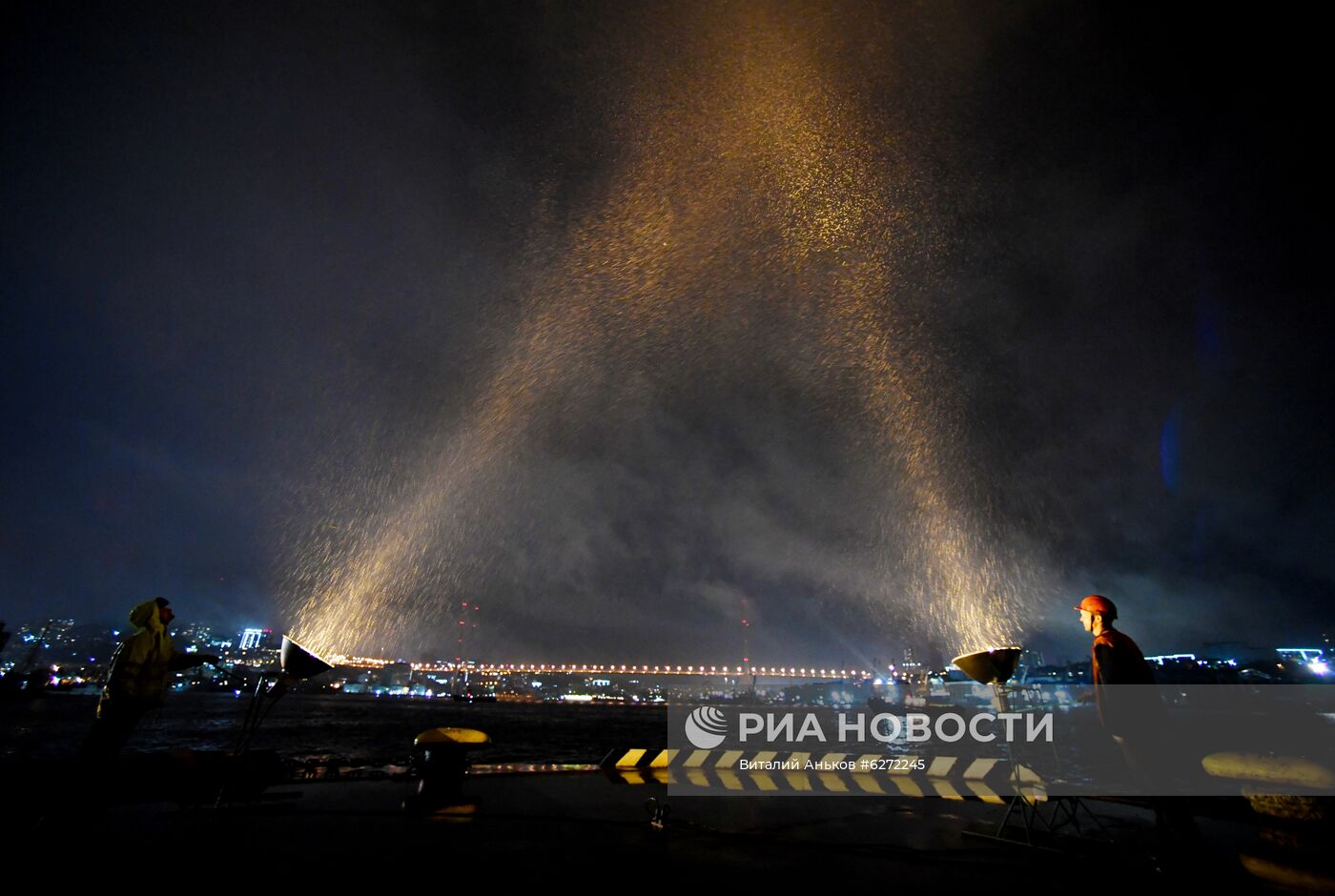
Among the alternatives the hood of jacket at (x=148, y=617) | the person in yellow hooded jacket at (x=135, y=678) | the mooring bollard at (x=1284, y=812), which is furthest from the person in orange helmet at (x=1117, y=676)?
the hood of jacket at (x=148, y=617)

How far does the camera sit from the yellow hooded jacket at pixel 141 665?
9.80 m

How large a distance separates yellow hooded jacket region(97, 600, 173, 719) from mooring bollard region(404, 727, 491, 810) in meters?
4.56

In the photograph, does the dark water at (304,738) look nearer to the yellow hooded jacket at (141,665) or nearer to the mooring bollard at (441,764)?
the mooring bollard at (441,764)

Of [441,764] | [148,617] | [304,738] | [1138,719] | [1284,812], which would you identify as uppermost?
[148,617]

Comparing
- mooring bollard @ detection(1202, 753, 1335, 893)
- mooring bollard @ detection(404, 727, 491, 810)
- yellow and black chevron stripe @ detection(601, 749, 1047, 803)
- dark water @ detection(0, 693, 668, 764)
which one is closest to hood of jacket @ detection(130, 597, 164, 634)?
mooring bollard @ detection(404, 727, 491, 810)

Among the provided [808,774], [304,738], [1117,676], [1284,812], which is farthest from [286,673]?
[304,738]

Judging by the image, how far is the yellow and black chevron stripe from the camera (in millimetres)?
14273

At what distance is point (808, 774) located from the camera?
16391 millimetres

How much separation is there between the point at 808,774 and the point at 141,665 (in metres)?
15.6

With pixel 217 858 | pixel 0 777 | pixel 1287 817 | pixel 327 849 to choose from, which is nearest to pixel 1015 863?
pixel 1287 817

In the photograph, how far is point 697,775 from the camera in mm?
15414

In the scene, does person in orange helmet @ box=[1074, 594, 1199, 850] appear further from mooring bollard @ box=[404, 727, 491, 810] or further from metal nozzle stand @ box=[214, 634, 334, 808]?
metal nozzle stand @ box=[214, 634, 334, 808]

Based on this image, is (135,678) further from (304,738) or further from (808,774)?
(304,738)

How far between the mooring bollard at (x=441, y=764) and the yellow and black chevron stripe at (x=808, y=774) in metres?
3.94
